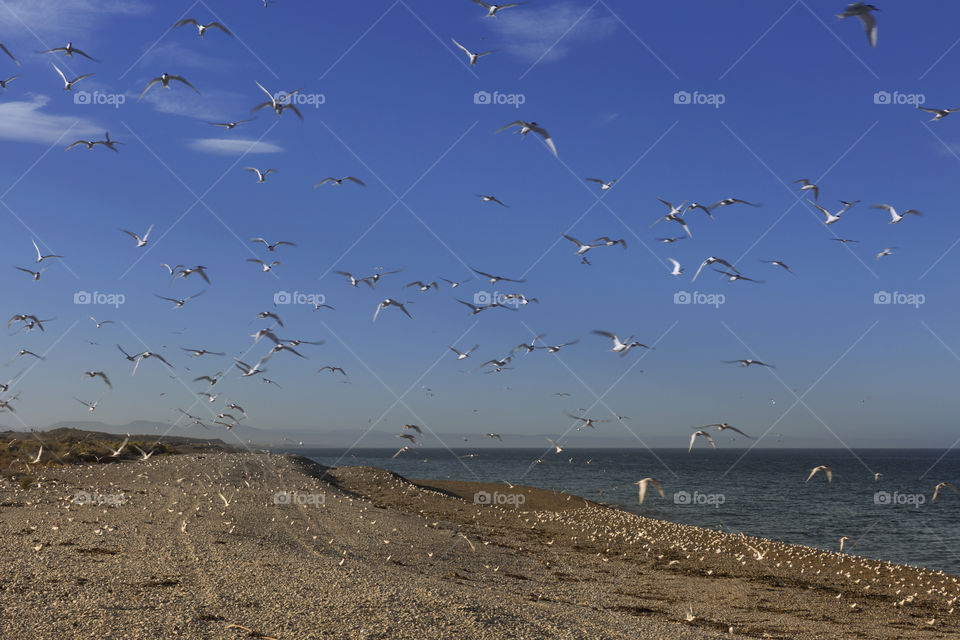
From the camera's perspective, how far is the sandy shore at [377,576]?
8656 mm

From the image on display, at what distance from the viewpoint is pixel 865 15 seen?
49.5 feet

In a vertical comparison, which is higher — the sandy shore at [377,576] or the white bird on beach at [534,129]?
the white bird on beach at [534,129]

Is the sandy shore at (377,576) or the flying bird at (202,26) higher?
the flying bird at (202,26)

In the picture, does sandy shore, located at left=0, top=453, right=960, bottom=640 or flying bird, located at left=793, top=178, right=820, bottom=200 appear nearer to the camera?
sandy shore, located at left=0, top=453, right=960, bottom=640

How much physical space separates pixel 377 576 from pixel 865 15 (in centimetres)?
1608

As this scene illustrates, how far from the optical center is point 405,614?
29.8ft

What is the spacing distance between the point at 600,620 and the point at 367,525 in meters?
10.0

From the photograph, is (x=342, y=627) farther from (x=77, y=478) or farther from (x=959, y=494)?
(x=959, y=494)

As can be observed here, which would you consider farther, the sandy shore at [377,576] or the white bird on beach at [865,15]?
the white bird on beach at [865,15]

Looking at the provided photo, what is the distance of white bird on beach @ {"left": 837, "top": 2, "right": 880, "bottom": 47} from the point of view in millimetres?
14953

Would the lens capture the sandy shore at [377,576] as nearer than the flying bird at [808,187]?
Yes

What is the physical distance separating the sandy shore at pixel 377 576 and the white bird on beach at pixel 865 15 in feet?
42.5

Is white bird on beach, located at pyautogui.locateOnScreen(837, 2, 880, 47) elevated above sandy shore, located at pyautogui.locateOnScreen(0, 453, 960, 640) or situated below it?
above

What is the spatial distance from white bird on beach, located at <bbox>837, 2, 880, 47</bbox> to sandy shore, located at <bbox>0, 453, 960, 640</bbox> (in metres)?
13.0
